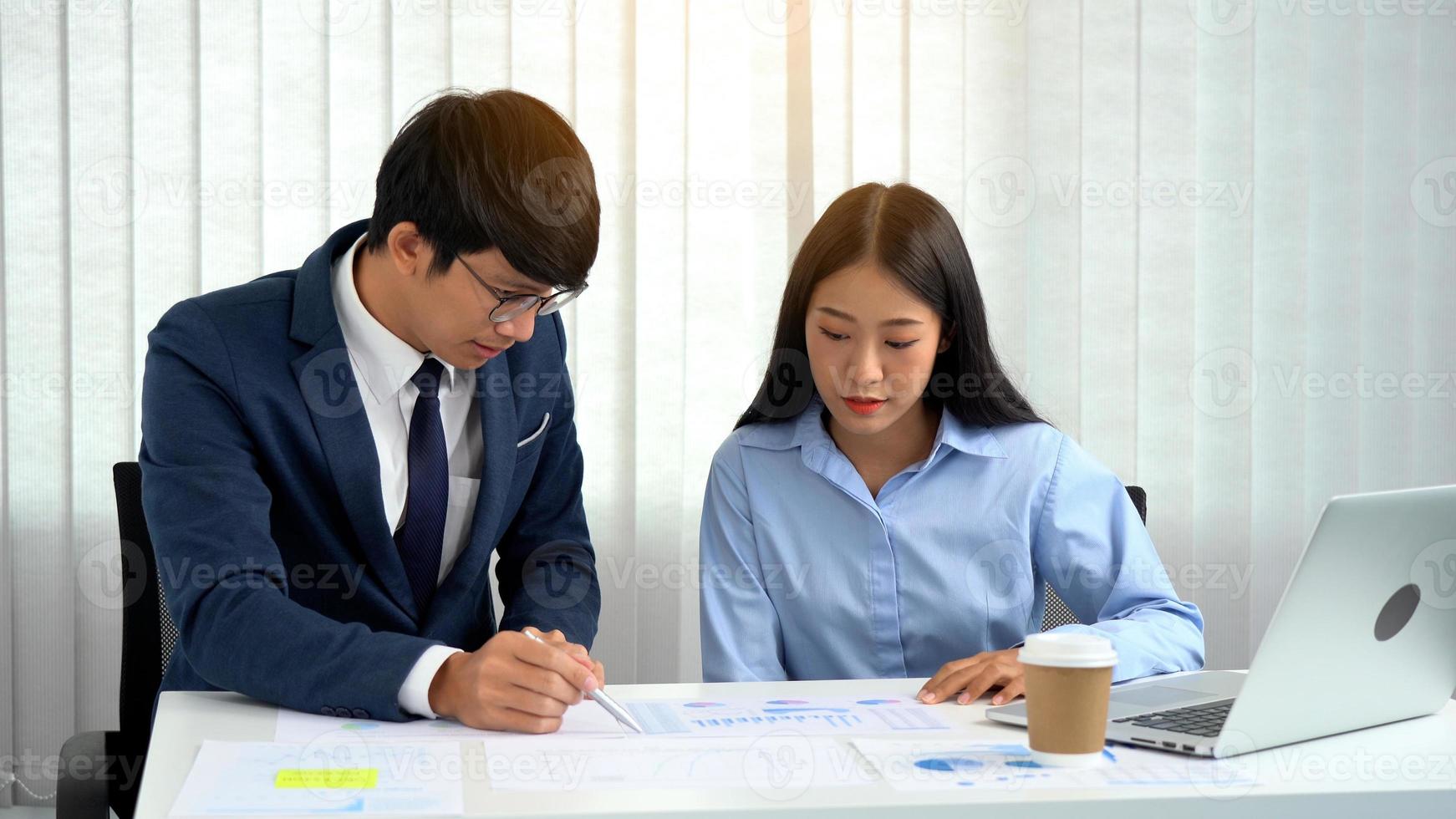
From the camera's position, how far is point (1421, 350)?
115 inches

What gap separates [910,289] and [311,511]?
0.77m

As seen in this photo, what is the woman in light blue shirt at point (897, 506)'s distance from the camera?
1629mm

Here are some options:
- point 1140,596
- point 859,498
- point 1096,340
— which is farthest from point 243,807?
point 1096,340

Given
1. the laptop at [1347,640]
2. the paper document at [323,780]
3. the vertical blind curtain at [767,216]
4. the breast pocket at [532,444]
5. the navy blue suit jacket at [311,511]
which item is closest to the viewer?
the paper document at [323,780]

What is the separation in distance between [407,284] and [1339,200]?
2.28 m

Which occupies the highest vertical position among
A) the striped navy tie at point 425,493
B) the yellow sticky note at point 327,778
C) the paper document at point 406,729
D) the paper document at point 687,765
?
the striped navy tie at point 425,493

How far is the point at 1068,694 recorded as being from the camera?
0.97 meters

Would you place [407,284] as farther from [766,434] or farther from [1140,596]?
[1140,596]

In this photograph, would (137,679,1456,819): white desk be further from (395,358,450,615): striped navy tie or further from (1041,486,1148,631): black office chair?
(1041,486,1148,631): black office chair

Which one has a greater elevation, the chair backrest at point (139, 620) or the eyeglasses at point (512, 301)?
the eyeglasses at point (512, 301)

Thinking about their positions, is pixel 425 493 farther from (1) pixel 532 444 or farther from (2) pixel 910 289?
(2) pixel 910 289

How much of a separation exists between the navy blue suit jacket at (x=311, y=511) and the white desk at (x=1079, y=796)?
115mm

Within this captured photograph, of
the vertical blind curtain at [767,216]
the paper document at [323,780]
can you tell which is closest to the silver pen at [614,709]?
the paper document at [323,780]

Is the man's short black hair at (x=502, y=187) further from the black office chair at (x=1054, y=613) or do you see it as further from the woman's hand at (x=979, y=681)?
the black office chair at (x=1054, y=613)
